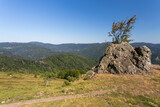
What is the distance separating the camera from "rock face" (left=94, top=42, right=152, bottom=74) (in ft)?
110

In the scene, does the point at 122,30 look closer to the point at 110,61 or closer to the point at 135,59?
the point at 135,59

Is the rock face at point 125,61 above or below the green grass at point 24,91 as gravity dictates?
above

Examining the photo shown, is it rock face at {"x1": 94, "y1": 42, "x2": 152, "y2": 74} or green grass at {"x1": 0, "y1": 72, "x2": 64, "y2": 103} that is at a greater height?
rock face at {"x1": 94, "y1": 42, "x2": 152, "y2": 74}

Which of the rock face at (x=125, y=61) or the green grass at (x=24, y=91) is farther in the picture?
the rock face at (x=125, y=61)

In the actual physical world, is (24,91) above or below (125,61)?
below

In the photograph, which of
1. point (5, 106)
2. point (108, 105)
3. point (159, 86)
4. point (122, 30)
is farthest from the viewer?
point (122, 30)

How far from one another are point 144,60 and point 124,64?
30.5 ft

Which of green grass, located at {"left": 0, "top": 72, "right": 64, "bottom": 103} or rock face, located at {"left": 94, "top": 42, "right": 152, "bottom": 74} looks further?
rock face, located at {"left": 94, "top": 42, "right": 152, "bottom": 74}

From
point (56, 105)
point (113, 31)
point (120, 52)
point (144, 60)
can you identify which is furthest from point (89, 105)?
point (113, 31)

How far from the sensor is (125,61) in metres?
35.6

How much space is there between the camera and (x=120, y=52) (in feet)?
125

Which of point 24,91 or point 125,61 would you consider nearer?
point 24,91

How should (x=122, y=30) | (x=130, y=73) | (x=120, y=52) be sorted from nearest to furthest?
(x=130, y=73)
(x=120, y=52)
(x=122, y=30)

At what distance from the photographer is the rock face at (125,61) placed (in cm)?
3350
